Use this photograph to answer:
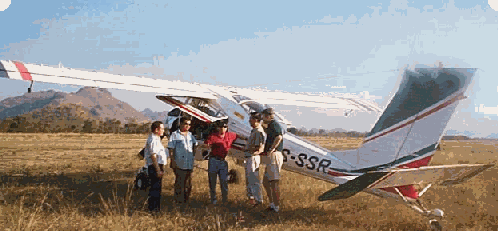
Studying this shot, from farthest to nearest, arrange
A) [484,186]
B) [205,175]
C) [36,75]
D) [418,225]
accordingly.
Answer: [205,175]
[484,186]
[36,75]
[418,225]

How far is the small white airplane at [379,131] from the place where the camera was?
14.5ft

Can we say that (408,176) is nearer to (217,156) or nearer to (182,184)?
(217,156)

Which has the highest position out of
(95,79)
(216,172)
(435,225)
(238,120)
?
(95,79)

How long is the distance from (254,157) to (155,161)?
5.66 feet

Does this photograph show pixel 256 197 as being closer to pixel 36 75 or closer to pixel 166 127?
pixel 166 127

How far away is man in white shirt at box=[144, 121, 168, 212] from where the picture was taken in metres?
5.52

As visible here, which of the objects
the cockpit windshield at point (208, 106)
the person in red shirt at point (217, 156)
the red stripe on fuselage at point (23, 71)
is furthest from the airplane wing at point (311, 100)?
the red stripe on fuselage at point (23, 71)

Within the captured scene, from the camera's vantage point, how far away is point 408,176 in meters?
4.22

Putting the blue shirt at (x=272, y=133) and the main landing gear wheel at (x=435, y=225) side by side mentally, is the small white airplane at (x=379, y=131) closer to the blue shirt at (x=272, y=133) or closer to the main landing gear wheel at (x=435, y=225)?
the main landing gear wheel at (x=435, y=225)

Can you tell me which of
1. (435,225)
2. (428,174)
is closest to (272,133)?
(428,174)

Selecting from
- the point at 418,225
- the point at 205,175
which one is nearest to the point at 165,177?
the point at 205,175

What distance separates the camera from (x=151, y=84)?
8.11m

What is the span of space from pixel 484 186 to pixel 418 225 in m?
5.14

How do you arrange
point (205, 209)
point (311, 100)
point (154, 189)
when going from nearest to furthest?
point (154, 189)
point (205, 209)
point (311, 100)
